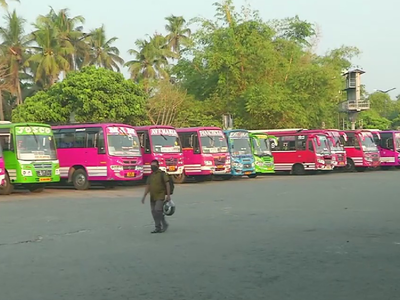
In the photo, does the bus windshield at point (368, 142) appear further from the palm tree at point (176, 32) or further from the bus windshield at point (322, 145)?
the palm tree at point (176, 32)

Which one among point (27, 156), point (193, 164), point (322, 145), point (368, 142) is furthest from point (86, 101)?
point (368, 142)

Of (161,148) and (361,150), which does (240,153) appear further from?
(361,150)

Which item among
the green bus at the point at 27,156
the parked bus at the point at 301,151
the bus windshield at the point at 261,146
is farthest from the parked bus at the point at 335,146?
the green bus at the point at 27,156

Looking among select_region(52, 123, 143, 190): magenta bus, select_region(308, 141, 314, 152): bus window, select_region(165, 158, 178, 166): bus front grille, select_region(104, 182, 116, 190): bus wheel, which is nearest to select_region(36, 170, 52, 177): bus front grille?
select_region(52, 123, 143, 190): magenta bus

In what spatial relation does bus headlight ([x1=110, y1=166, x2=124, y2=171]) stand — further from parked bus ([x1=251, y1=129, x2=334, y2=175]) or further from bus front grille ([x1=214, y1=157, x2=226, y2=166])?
parked bus ([x1=251, y1=129, x2=334, y2=175])

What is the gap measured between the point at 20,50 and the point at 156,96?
12.6 metres

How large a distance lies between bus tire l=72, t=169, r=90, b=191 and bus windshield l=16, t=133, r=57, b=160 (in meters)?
1.73

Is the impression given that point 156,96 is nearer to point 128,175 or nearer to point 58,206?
point 128,175

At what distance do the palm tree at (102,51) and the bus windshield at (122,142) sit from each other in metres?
33.3

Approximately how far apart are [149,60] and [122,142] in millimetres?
34622

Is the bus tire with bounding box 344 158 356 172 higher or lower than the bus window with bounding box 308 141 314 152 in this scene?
lower

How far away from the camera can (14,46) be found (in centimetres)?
4616

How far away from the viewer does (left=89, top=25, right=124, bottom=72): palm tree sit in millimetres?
55094

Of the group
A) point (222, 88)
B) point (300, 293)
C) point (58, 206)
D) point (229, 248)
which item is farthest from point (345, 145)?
point (300, 293)
